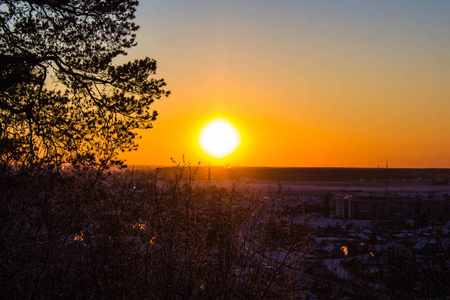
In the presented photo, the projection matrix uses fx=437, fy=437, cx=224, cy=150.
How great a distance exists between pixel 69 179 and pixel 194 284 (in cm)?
284

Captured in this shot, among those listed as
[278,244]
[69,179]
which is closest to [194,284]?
[278,244]


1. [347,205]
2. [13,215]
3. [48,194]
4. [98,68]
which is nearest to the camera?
[13,215]

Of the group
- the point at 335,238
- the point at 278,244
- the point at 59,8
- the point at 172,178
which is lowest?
the point at 335,238

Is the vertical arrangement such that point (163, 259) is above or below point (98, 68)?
below

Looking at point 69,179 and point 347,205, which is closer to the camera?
point 69,179

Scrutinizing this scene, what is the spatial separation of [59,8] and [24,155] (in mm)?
2532

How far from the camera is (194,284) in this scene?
5.58 metres

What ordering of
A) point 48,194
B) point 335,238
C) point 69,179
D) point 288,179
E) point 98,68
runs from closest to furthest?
point 48,194, point 69,179, point 98,68, point 335,238, point 288,179

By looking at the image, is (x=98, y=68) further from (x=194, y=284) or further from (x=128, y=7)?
(x=194, y=284)

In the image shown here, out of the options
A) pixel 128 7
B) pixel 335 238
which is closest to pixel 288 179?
pixel 335 238

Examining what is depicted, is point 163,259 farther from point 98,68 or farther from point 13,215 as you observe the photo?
point 98,68

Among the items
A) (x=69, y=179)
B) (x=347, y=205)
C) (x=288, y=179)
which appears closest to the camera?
(x=69, y=179)

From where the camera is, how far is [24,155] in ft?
23.2

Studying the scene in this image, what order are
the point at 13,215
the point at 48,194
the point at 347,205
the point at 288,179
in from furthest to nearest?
the point at 288,179 < the point at 347,205 < the point at 48,194 < the point at 13,215
